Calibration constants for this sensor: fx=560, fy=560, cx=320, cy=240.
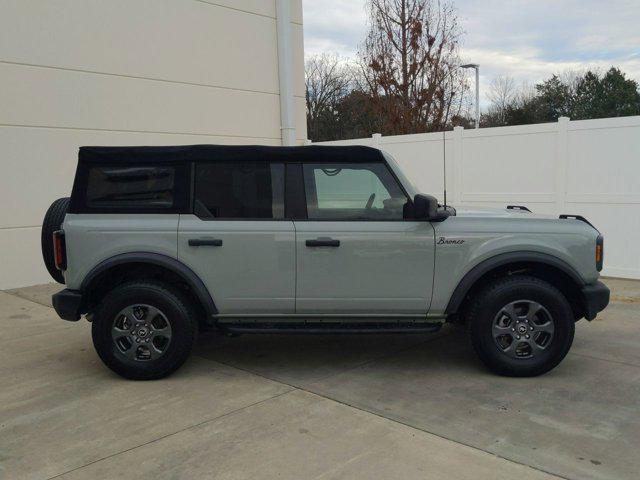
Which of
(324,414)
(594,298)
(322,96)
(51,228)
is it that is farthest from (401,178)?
(322,96)

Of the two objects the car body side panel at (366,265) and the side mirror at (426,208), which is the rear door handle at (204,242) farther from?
the side mirror at (426,208)

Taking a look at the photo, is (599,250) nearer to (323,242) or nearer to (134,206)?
(323,242)

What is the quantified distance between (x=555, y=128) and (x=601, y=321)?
3.72 m

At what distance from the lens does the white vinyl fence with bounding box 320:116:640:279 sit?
318 inches

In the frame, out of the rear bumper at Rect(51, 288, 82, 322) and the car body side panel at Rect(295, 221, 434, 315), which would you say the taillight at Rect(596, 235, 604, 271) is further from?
the rear bumper at Rect(51, 288, 82, 322)

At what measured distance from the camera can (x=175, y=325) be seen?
4422 millimetres

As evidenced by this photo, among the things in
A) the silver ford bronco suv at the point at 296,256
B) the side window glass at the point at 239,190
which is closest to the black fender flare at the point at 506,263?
the silver ford bronco suv at the point at 296,256

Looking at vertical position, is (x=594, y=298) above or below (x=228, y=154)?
below

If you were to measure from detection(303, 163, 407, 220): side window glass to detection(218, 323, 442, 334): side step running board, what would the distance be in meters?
0.87

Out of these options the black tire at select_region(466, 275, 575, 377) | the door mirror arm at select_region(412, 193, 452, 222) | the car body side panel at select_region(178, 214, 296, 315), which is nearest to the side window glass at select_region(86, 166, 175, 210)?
the car body side panel at select_region(178, 214, 296, 315)

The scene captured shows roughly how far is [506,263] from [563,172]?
4.98 m

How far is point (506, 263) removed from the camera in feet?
14.4

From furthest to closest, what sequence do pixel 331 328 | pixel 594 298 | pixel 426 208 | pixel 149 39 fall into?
pixel 149 39 < pixel 331 328 < pixel 594 298 < pixel 426 208

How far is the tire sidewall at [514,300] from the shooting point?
172 inches
